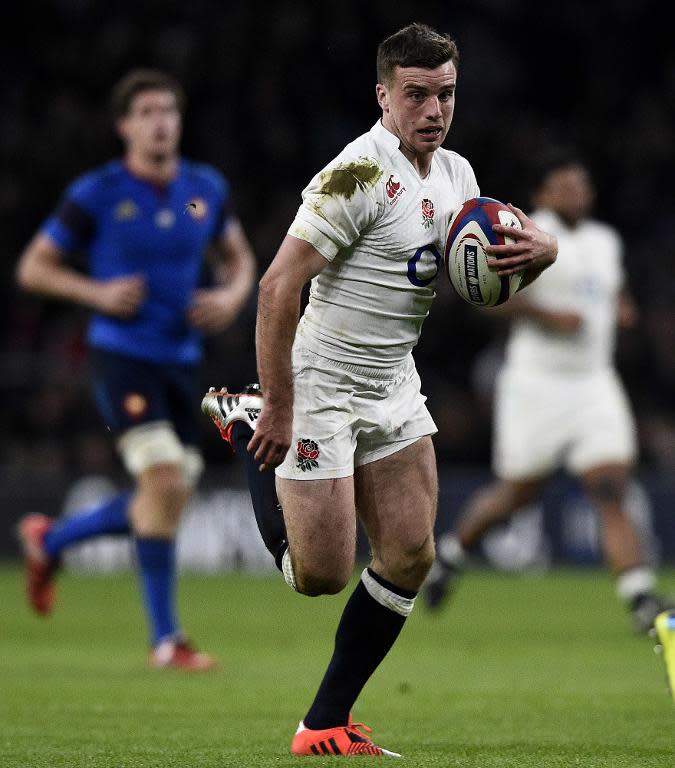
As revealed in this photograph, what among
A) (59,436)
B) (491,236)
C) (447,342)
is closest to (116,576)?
(59,436)

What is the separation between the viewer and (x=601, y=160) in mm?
16469

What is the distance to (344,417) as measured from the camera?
186 inches

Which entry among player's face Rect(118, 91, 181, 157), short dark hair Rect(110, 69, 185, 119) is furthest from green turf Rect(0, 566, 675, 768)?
short dark hair Rect(110, 69, 185, 119)

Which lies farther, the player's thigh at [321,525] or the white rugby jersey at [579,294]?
the white rugby jersey at [579,294]

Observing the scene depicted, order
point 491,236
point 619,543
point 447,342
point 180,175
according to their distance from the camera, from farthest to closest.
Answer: point 447,342 → point 619,543 → point 180,175 → point 491,236

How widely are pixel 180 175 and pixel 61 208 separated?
24.3 inches

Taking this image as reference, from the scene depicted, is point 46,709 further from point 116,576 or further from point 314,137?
point 314,137

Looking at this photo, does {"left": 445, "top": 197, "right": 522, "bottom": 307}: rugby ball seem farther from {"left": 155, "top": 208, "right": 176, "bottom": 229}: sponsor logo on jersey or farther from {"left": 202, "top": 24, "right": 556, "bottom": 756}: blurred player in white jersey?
{"left": 155, "top": 208, "right": 176, "bottom": 229}: sponsor logo on jersey

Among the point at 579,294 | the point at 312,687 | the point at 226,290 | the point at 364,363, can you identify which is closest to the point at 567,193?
the point at 579,294

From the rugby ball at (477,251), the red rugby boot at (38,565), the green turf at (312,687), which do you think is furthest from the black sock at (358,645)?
the red rugby boot at (38,565)

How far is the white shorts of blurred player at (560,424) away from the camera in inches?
348

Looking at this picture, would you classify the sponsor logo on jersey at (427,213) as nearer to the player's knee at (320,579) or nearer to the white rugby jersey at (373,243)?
the white rugby jersey at (373,243)

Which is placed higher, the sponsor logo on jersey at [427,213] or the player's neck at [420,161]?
the player's neck at [420,161]

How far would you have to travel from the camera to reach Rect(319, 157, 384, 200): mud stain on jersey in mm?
4449
